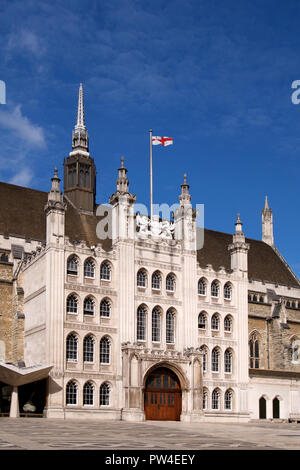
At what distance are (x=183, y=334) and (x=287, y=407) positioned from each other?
13.0m

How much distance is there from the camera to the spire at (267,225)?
84562mm

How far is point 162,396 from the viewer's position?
5209 cm

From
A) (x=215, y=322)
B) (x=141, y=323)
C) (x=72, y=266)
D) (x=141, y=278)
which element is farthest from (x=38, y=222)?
(x=215, y=322)

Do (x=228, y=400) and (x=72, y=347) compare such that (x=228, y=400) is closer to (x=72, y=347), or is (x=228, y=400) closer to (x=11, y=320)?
(x=72, y=347)

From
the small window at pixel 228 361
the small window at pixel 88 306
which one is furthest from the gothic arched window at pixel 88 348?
the small window at pixel 228 361

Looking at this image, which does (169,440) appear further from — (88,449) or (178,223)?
(178,223)

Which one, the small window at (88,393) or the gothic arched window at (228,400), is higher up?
the small window at (88,393)

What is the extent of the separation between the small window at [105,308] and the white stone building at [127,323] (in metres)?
0.08

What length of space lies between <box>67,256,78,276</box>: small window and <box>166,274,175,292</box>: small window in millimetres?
8237

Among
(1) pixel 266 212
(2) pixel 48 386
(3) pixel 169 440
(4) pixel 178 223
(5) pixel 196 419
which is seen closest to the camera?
(3) pixel 169 440

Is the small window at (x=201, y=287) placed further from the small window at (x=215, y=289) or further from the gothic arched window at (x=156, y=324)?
the gothic arched window at (x=156, y=324)
